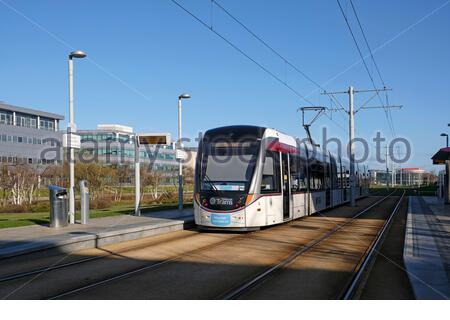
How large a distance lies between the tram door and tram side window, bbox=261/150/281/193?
458mm

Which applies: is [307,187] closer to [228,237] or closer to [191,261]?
[228,237]

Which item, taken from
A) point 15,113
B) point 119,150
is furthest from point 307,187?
point 15,113

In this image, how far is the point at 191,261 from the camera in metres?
10.1

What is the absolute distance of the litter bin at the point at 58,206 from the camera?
1490 cm

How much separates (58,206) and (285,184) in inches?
288

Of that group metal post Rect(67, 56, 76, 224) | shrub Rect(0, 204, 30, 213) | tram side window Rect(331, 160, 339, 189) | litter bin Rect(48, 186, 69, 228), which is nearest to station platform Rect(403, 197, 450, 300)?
tram side window Rect(331, 160, 339, 189)

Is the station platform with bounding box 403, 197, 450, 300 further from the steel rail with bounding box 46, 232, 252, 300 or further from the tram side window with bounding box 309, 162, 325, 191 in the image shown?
the tram side window with bounding box 309, 162, 325, 191

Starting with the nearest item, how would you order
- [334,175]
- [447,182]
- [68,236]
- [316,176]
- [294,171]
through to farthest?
[68,236]
[294,171]
[316,176]
[334,175]
[447,182]

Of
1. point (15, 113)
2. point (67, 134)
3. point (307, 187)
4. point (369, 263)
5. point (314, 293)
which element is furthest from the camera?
point (15, 113)

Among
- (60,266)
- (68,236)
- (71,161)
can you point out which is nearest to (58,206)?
(71,161)

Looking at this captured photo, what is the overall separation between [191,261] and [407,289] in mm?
4311

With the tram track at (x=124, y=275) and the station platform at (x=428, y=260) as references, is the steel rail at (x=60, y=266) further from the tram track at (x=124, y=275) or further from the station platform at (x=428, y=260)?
the station platform at (x=428, y=260)

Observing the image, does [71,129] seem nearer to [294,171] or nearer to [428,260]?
[294,171]

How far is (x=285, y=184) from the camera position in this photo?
16.8m
